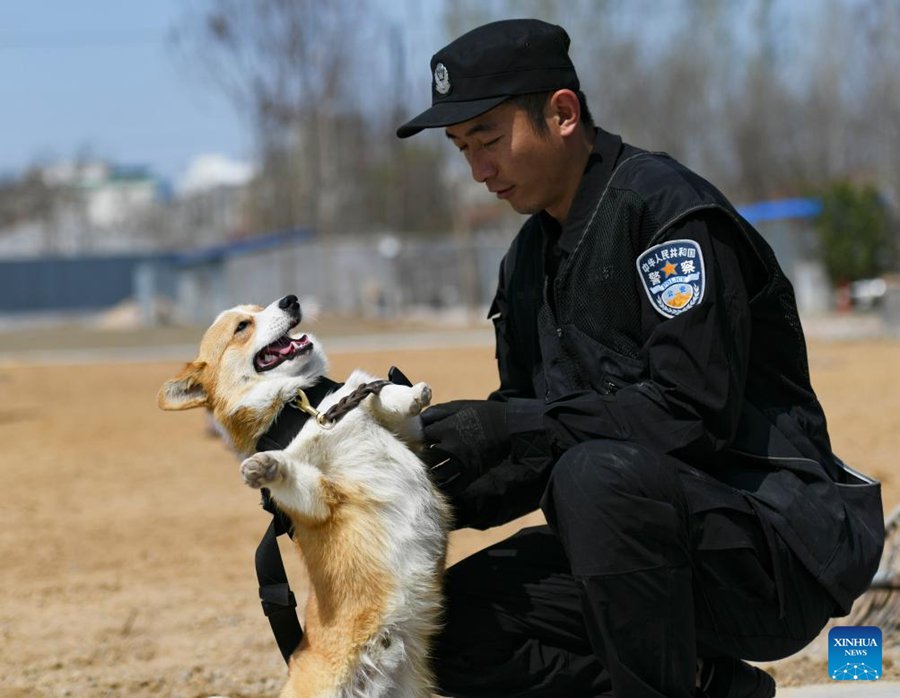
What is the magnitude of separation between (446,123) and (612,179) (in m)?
0.42

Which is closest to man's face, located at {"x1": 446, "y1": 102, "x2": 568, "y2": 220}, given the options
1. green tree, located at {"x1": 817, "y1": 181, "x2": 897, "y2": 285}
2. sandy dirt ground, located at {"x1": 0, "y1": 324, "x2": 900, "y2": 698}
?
sandy dirt ground, located at {"x1": 0, "y1": 324, "x2": 900, "y2": 698}

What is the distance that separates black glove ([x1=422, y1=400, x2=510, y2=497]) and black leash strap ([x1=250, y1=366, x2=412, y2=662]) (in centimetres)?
29

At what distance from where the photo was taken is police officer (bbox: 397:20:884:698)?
255 centimetres

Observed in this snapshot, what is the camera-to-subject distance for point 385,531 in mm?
2945

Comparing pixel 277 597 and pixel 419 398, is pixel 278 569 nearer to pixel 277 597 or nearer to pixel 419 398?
pixel 277 597

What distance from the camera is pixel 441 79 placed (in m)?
2.91

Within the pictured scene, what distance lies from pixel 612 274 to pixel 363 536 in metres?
0.88

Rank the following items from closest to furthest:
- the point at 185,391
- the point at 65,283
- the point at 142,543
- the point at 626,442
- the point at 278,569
Result: the point at 626,442
the point at 278,569
the point at 185,391
the point at 142,543
the point at 65,283

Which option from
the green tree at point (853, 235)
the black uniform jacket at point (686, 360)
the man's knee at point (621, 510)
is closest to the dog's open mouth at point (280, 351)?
the black uniform jacket at point (686, 360)

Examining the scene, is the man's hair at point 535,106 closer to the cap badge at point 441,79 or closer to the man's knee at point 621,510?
the cap badge at point 441,79

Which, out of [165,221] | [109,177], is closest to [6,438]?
[165,221]

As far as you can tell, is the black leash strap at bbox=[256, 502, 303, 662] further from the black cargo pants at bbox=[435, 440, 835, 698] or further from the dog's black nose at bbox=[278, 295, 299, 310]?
the dog's black nose at bbox=[278, 295, 299, 310]

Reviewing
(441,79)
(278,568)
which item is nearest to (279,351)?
(278,568)

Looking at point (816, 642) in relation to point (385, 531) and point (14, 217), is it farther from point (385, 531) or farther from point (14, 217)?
point (14, 217)
